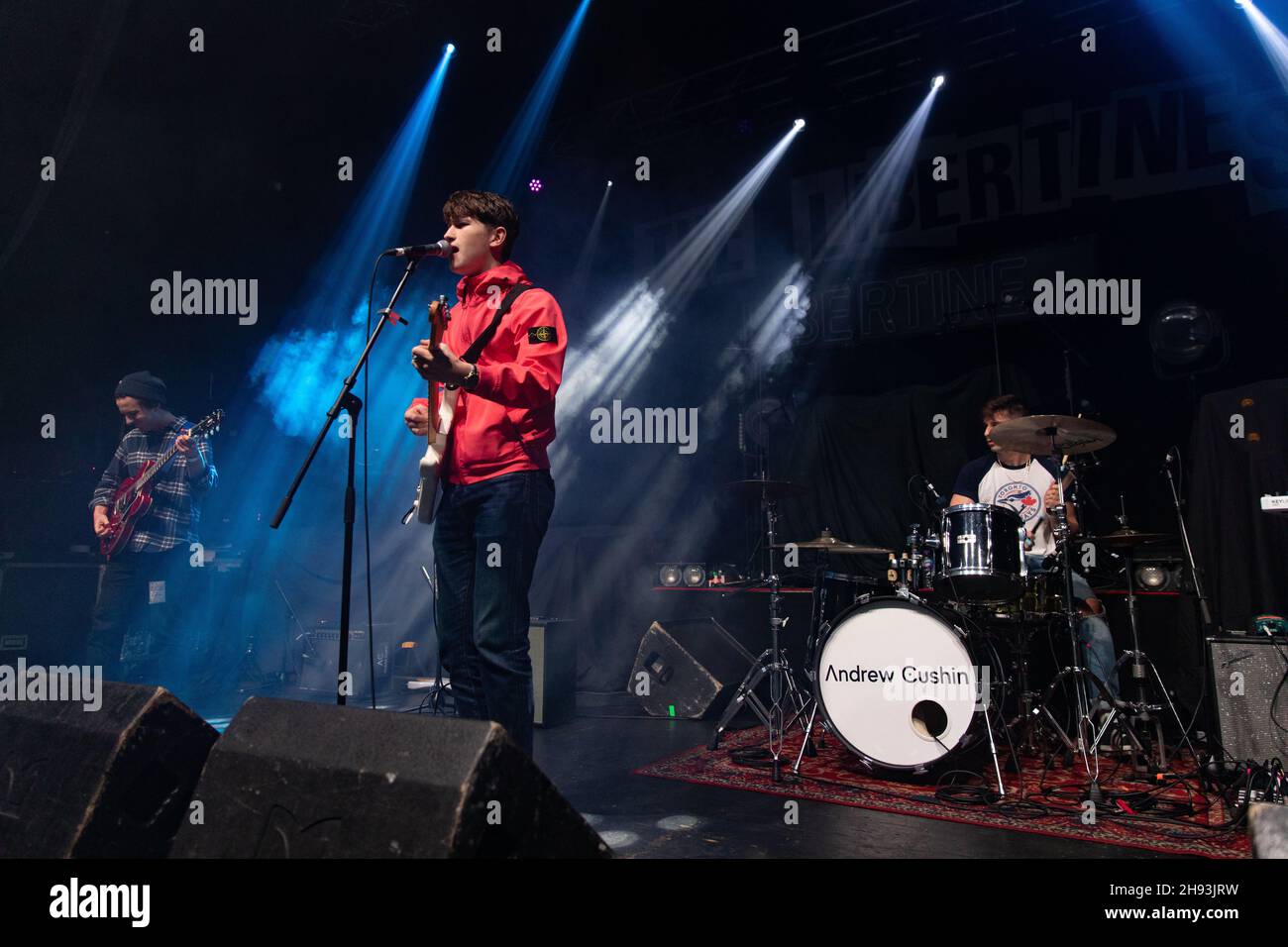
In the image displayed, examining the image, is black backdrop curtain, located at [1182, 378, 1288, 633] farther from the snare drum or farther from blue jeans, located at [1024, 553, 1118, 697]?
the snare drum

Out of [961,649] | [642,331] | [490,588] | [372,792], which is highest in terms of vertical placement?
[642,331]

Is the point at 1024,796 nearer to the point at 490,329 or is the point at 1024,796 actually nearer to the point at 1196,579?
the point at 1196,579

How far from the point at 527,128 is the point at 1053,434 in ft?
21.3

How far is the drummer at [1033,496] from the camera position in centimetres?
550

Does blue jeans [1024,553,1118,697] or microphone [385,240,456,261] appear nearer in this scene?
microphone [385,240,456,261]

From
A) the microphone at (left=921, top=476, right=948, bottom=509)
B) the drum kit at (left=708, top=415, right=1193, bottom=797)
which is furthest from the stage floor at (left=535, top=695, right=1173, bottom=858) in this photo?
the microphone at (left=921, top=476, right=948, bottom=509)

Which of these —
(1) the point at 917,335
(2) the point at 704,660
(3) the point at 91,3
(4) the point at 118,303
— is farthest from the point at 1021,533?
(4) the point at 118,303

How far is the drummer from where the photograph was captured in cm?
550

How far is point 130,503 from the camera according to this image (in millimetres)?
5359

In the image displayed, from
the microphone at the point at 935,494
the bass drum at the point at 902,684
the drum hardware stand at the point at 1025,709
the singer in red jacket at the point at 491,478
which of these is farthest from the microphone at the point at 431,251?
the drum hardware stand at the point at 1025,709

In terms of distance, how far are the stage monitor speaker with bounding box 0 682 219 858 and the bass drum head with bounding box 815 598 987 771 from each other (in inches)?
126

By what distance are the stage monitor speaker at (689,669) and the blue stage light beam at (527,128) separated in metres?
5.30

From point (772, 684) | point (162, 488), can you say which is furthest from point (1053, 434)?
point (162, 488)

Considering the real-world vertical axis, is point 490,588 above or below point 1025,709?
above
